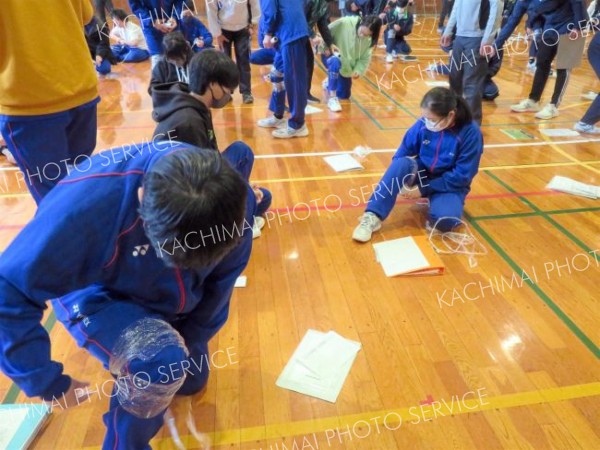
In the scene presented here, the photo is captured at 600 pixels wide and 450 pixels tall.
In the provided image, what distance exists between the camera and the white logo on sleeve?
1.00m

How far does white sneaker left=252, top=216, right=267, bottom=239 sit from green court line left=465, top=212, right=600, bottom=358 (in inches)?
46.0

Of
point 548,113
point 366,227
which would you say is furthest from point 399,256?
point 548,113

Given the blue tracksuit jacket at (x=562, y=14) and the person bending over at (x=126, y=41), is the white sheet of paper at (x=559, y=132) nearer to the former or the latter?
the blue tracksuit jacket at (x=562, y=14)

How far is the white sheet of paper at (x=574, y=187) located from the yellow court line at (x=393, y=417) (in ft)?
5.22

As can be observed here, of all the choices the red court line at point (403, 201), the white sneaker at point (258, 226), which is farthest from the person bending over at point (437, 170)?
the white sneaker at point (258, 226)

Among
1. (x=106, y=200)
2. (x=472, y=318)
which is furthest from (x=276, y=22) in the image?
(x=106, y=200)

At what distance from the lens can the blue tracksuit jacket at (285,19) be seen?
3135mm

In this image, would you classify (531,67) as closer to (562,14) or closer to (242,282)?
(562,14)

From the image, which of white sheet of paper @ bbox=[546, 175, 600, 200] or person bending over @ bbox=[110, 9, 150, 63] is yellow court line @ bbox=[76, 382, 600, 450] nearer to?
white sheet of paper @ bbox=[546, 175, 600, 200]

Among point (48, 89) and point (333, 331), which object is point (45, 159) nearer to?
point (48, 89)

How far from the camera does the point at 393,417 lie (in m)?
1.41

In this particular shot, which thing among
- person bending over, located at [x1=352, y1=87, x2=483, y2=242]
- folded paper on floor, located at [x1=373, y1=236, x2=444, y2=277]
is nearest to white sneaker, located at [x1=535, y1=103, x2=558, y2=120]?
person bending over, located at [x1=352, y1=87, x2=483, y2=242]

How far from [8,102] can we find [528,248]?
237cm

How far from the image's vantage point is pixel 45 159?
5.45ft
